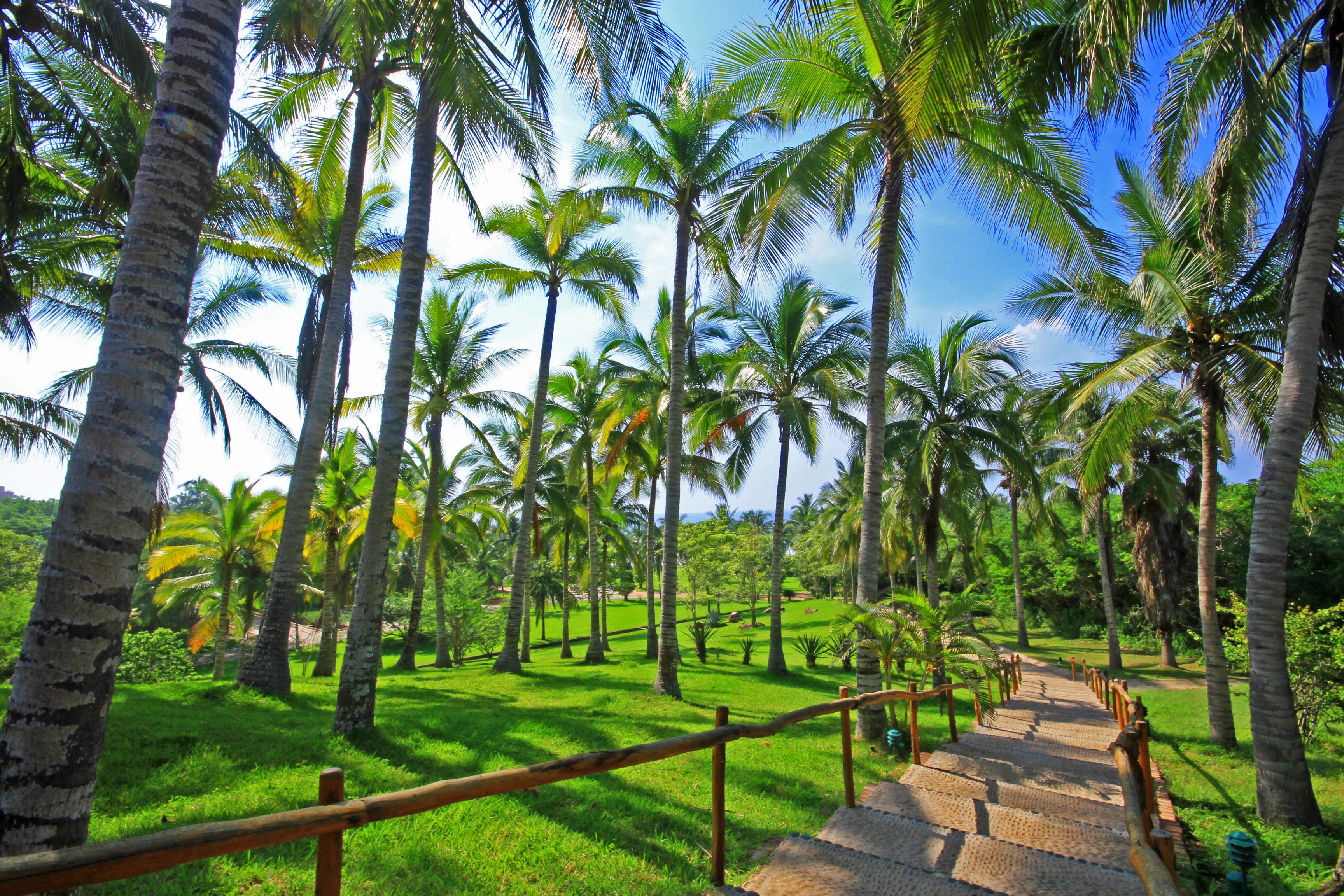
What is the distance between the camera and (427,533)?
54.1 ft

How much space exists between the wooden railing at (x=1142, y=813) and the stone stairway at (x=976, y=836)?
0.32 meters

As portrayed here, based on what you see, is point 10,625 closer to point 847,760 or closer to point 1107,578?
point 847,760

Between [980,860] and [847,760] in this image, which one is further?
[847,760]

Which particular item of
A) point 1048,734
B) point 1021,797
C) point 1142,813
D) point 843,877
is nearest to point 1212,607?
point 1048,734

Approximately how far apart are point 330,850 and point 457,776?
4.18 m

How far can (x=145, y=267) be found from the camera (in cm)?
320

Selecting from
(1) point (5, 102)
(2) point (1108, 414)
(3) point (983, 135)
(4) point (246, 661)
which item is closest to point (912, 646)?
(2) point (1108, 414)

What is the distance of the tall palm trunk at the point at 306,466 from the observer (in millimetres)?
9766

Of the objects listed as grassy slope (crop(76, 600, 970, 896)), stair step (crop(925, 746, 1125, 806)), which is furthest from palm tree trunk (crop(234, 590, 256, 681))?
stair step (crop(925, 746, 1125, 806))

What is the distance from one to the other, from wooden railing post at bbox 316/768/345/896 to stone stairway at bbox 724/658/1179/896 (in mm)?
2323

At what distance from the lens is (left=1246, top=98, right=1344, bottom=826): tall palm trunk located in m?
6.71

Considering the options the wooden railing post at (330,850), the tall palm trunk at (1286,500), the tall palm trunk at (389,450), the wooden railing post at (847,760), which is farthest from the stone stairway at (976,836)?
the tall palm trunk at (389,450)

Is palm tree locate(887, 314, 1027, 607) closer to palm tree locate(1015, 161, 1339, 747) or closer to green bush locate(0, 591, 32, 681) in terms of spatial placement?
palm tree locate(1015, 161, 1339, 747)

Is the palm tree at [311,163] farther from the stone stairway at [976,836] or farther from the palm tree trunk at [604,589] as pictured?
the palm tree trunk at [604,589]
